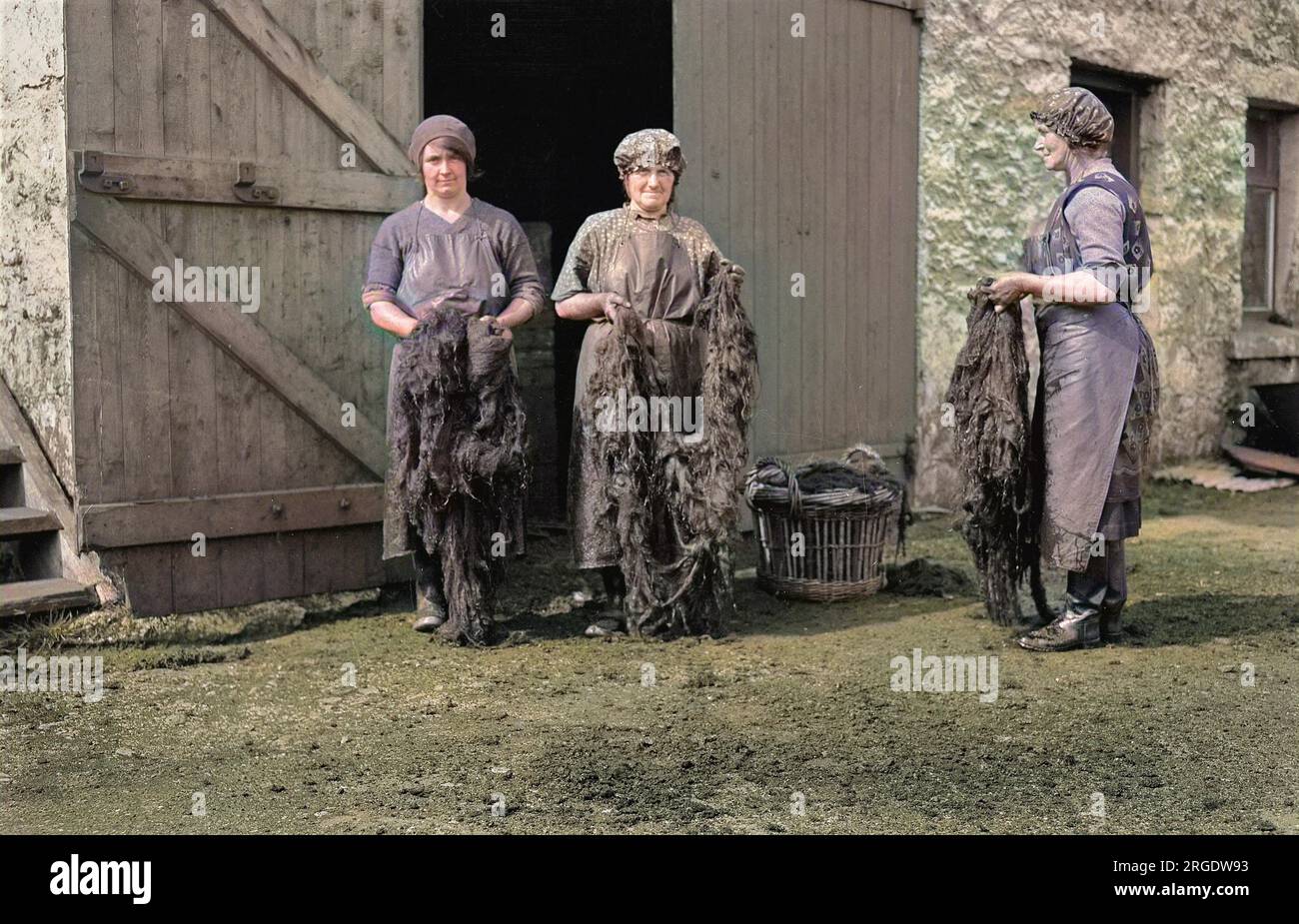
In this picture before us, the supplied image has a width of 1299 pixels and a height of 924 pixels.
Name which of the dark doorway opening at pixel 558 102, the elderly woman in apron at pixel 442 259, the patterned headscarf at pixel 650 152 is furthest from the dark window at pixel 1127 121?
the elderly woman in apron at pixel 442 259

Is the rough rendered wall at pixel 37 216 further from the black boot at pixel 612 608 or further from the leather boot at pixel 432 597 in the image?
the black boot at pixel 612 608

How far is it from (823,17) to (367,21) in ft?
9.01

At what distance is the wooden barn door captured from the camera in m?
5.34

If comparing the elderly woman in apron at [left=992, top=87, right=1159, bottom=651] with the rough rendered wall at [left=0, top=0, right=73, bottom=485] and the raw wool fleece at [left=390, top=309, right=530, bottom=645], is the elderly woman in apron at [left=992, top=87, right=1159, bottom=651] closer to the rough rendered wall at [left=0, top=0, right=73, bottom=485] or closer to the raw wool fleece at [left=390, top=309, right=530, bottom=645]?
the raw wool fleece at [left=390, top=309, right=530, bottom=645]

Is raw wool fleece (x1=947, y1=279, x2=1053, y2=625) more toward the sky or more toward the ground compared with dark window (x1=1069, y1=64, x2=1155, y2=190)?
more toward the ground

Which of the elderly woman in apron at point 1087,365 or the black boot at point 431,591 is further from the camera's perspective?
the black boot at point 431,591

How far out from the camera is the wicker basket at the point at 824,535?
6.13 metres

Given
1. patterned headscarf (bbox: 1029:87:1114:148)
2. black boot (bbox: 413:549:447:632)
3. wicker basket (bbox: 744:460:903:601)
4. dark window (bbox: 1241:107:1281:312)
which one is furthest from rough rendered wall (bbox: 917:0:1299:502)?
black boot (bbox: 413:549:447:632)

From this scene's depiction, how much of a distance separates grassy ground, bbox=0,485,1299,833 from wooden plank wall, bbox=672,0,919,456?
182 cm

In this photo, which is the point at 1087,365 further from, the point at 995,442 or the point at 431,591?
the point at 431,591

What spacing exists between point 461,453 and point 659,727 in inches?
57.2

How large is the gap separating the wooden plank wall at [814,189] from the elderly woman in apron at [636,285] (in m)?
1.38

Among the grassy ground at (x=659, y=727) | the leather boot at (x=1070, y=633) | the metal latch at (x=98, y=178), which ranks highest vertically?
the metal latch at (x=98, y=178)

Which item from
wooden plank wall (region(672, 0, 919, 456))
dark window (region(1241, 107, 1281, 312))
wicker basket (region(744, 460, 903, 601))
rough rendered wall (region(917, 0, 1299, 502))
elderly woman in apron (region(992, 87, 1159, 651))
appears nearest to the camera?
elderly woman in apron (region(992, 87, 1159, 651))
